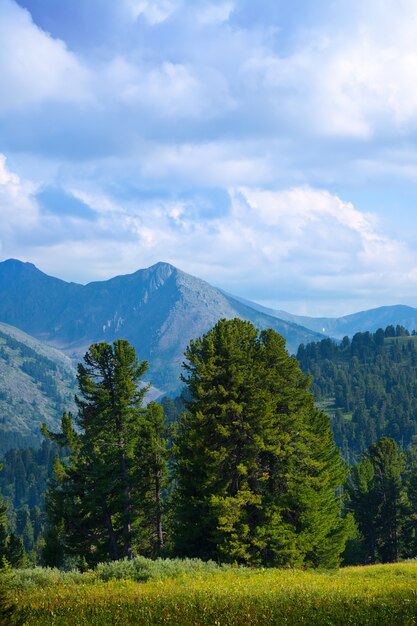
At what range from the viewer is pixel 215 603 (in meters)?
14.9

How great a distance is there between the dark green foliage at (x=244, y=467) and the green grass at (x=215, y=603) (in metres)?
8.79

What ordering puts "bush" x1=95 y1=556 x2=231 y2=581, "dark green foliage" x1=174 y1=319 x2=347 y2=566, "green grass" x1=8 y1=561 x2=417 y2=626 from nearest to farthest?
1. "green grass" x1=8 y1=561 x2=417 y2=626
2. "bush" x1=95 y1=556 x2=231 y2=581
3. "dark green foliage" x1=174 y1=319 x2=347 y2=566

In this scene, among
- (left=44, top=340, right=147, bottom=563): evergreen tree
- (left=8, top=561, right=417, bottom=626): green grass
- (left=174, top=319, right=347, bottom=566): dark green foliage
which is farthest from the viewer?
(left=44, top=340, right=147, bottom=563): evergreen tree

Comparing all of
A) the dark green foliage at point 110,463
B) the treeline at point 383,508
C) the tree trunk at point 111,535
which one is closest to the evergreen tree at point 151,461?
the dark green foliage at point 110,463

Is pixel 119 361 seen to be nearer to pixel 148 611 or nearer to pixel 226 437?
pixel 226 437

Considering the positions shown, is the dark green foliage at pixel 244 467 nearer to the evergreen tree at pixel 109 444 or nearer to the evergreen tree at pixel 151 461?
the evergreen tree at pixel 109 444

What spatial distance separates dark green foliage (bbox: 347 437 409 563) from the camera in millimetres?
61375

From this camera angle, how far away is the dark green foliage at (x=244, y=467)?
29219 millimetres

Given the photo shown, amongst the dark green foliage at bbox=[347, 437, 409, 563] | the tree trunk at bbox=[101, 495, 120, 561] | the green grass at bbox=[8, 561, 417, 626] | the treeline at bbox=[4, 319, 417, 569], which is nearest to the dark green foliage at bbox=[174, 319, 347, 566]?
the treeline at bbox=[4, 319, 417, 569]

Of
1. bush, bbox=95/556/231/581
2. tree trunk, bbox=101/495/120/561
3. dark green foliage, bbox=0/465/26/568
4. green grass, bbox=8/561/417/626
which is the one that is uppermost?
green grass, bbox=8/561/417/626

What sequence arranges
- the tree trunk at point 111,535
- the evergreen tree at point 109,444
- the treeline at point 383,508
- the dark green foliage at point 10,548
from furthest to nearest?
the treeline at point 383,508
the dark green foliage at point 10,548
the tree trunk at point 111,535
the evergreen tree at point 109,444

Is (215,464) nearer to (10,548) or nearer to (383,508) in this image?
(10,548)

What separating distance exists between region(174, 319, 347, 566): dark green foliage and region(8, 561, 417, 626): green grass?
879cm

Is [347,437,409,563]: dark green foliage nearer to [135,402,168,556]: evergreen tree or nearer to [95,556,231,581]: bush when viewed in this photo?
[135,402,168,556]: evergreen tree
